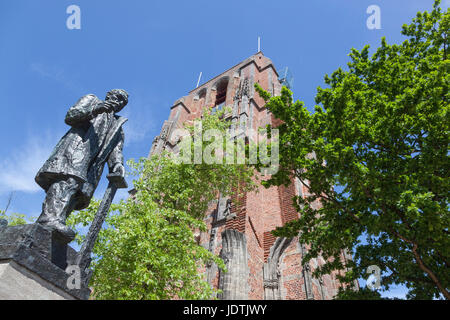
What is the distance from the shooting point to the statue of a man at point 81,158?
3029 millimetres

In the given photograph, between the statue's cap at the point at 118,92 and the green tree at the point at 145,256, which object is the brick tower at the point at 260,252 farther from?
the statue's cap at the point at 118,92

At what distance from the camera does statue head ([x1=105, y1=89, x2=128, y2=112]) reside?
13.0 ft

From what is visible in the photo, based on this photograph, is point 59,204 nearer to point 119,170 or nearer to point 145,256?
point 119,170

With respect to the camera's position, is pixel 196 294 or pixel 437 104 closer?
pixel 437 104

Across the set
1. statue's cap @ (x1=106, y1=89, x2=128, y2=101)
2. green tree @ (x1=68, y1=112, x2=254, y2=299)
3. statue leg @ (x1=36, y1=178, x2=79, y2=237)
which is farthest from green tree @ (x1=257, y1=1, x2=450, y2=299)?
statue leg @ (x1=36, y1=178, x2=79, y2=237)

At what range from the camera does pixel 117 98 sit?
13.2 feet

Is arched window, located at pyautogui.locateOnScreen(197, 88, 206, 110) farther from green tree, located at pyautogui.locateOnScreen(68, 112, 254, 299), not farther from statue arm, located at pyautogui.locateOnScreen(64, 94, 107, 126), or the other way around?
statue arm, located at pyautogui.locateOnScreen(64, 94, 107, 126)

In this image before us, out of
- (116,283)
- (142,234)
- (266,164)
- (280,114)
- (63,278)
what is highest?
(280,114)

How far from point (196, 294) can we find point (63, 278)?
4803 millimetres

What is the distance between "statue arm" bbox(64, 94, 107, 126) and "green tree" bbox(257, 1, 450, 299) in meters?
4.41

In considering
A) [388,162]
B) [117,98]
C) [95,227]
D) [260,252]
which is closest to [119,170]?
[95,227]

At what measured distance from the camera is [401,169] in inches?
234
